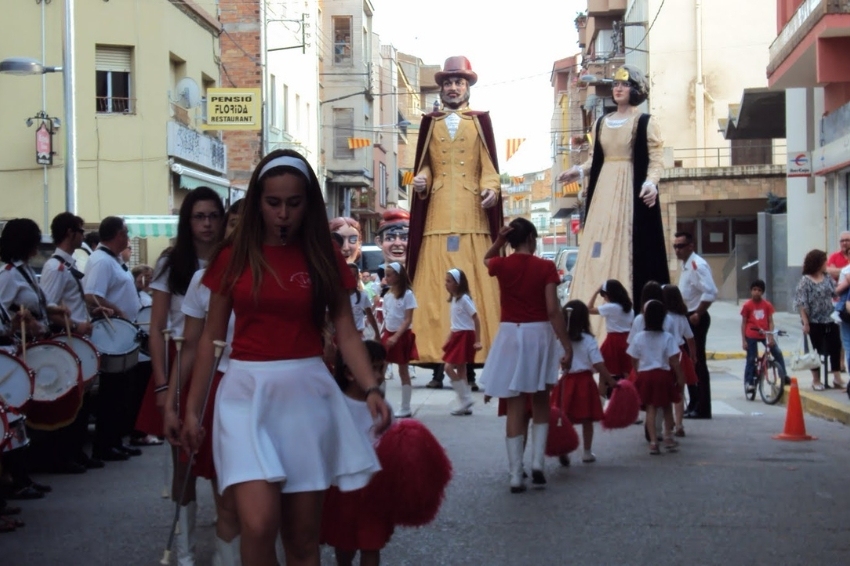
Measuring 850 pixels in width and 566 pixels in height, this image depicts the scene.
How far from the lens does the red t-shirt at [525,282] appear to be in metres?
8.80

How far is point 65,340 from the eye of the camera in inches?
349

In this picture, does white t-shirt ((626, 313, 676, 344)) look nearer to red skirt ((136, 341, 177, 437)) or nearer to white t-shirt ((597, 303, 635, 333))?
white t-shirt ((597, 303, 635, 333))

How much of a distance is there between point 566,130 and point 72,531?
6648 centimetres

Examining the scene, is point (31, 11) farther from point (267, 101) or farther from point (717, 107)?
point (717, 107)

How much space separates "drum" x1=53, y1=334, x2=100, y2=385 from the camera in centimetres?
890

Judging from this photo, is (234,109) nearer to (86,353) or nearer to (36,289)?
(36,289)

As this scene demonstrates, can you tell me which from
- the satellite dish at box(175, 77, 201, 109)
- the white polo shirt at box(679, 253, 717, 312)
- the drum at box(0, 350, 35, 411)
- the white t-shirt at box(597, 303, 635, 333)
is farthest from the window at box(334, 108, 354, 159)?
the drum at box(0, 350, 35, 411)

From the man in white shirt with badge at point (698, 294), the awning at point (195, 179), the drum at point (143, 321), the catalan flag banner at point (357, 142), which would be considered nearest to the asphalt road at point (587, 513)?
the drum at point (143, 321)

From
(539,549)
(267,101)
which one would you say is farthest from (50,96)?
(539,549)

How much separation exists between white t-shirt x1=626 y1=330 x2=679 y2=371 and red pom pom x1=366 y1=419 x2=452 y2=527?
5.57m

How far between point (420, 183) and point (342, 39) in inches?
1833

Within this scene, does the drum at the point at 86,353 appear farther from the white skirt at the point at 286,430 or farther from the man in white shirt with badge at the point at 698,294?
the man in white shirt with badge at the point at 698,294

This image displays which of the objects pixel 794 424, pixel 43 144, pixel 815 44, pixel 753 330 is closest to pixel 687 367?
pixel 794 424

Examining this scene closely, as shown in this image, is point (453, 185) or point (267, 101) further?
point (267, 101)
